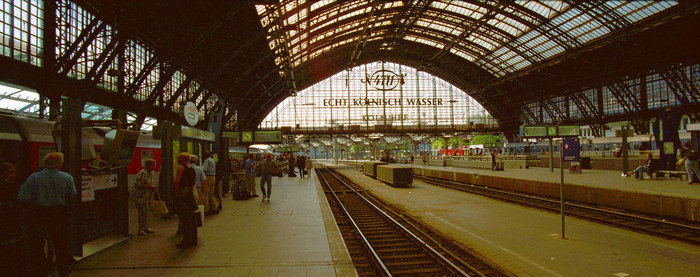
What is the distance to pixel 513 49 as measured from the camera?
155 feet

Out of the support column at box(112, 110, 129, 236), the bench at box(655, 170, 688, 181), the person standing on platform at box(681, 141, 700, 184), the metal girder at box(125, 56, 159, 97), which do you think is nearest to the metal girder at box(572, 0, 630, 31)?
the bench at box(655, 170, 688, 181)

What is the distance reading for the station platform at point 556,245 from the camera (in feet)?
22.2

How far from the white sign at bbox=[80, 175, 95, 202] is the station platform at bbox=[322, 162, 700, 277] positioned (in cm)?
735

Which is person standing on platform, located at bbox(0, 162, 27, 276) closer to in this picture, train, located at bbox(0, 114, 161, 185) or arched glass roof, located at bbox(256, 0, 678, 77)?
train, located at bbox(0, 114, 161, 185)

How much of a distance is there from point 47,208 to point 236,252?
A: 2909 millimetres

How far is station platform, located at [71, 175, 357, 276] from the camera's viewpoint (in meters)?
5.97

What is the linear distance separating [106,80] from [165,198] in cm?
1233

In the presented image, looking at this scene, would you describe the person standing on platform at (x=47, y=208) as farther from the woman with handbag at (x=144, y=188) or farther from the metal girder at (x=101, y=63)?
the metal girder at (x=101, y=63)

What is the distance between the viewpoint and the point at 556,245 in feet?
27.9

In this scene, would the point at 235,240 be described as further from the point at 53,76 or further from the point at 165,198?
the point at 53,76

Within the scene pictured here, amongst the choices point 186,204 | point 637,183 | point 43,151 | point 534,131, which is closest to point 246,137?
point 43,151

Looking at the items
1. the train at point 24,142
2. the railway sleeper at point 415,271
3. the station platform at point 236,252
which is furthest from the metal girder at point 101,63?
the railway sleeper at point 415,271

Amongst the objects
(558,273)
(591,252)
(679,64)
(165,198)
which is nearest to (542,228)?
(591,252)

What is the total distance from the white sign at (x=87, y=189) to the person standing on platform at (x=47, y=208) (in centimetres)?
91
